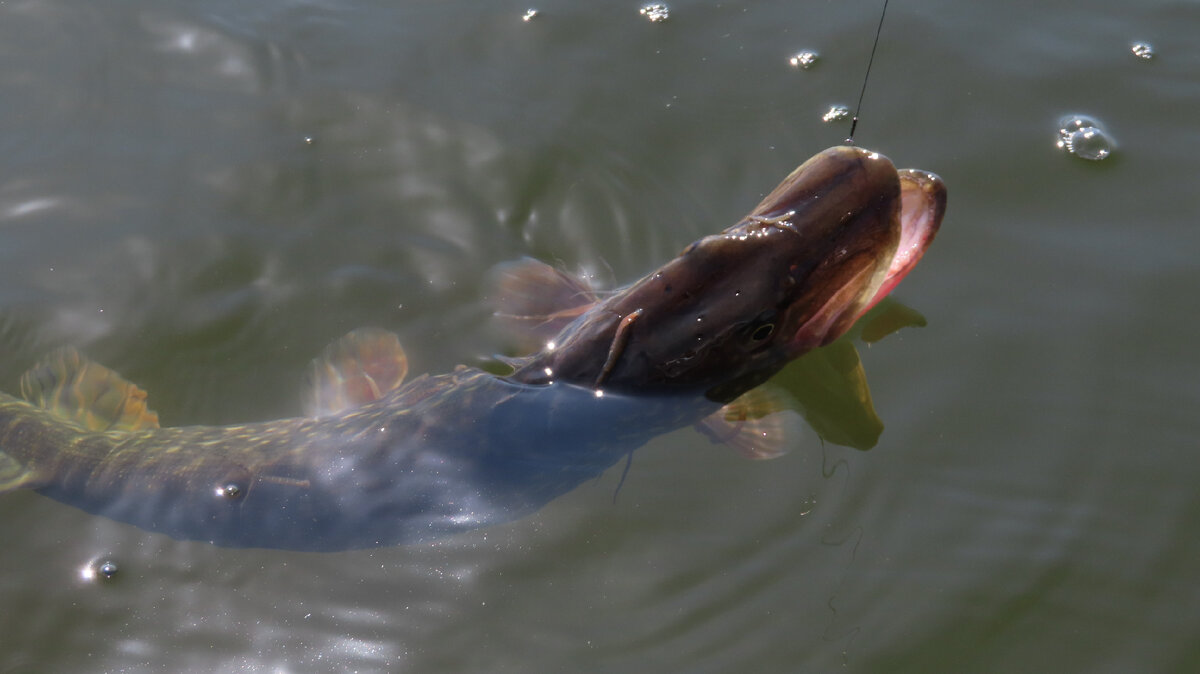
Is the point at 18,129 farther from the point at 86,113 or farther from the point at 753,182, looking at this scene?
the point at 753,182

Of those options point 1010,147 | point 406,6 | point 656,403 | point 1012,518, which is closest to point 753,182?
point 1010,147

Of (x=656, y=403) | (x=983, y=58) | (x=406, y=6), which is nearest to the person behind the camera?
(x=656, y=403)

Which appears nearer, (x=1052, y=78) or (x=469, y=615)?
(x=469, y=615)

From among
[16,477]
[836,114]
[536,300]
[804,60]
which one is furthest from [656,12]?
[16,477]

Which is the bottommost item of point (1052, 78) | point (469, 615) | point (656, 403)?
point (469, 615)

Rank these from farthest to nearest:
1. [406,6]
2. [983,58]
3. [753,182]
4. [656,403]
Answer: [406,6] < [983,58] < [753,182] < [656,403]

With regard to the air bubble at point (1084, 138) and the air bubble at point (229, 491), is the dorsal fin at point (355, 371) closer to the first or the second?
the air bubble at point (229, 491)

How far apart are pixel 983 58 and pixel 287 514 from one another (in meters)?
4.45

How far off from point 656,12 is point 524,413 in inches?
123

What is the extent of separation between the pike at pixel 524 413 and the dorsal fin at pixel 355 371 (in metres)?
0.02

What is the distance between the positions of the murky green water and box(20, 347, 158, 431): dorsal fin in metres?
0.10

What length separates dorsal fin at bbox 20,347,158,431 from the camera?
4652 millimetres

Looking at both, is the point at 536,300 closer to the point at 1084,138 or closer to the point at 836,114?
the point at 836,114

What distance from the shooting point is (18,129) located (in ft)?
18.5
